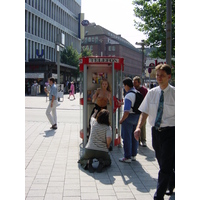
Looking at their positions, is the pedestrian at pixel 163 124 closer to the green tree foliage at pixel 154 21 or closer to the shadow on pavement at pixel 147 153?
the shadow on pavement at pixel 147 153

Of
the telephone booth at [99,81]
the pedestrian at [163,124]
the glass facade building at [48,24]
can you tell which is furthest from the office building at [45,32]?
the pedestrian at [163,124]

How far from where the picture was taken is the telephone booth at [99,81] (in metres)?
7.52

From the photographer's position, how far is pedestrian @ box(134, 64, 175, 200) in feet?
13.5

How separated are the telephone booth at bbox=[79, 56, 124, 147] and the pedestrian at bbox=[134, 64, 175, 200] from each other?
324cm

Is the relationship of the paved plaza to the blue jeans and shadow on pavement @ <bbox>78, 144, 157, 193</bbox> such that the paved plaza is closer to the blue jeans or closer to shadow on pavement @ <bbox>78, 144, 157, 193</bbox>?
shadow on pavement @ <bbox>78, 144, 157, 193</bbox>

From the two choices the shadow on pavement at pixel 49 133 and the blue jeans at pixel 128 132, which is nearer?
the blue jeans at pixel 128 132

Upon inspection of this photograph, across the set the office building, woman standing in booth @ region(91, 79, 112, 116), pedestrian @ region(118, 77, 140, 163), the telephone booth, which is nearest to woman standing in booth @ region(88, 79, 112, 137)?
woman standing in booth @ region(91, 79, 112, 116)

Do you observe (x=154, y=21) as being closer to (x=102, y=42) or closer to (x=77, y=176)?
(x=77, y=176)

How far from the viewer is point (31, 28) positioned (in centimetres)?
5244

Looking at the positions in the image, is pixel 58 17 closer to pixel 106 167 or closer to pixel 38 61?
pixel 38 61

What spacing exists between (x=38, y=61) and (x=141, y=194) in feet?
124

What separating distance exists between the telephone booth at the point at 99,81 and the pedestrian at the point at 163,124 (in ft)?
10.6

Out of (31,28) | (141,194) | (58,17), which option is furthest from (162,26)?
(58,17)

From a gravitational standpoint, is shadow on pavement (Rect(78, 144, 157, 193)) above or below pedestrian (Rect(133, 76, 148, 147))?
below
